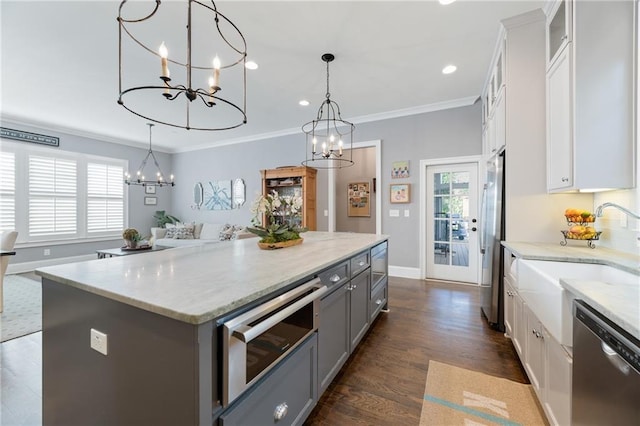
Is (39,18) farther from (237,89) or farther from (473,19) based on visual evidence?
(473,19)

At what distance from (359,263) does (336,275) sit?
48 centimetres

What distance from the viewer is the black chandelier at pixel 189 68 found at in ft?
→ 4.62

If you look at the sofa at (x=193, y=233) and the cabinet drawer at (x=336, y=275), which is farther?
the sofa at (x=193, y=233)

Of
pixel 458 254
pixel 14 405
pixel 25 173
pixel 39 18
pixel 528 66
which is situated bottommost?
pixel 14 405

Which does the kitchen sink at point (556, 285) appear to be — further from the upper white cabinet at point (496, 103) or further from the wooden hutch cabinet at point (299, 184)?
the wooden hutch cabinet at point (299, 184)

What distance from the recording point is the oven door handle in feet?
3.02

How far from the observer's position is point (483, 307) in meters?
2.96

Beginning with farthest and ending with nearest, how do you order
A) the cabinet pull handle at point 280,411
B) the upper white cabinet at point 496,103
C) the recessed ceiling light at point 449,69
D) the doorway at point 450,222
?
the doorway at point 450,222
the recessed ceiling light at point 449,69
the upper white cabinet at point 496,103
the cabinet pull handle at point 280,411

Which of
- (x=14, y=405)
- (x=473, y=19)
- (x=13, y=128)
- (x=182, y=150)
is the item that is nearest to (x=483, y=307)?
(x=473, y=19)

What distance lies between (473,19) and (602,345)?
2761 millimetres

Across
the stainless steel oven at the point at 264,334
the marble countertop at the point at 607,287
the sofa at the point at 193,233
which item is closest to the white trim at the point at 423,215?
the marble countertop at the point at 607,287

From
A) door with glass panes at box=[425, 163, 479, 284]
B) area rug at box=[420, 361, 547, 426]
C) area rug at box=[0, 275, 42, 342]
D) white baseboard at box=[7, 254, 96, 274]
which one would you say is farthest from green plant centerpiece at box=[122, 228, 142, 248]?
door with glass panes at box=[425, 163, 479, 284]

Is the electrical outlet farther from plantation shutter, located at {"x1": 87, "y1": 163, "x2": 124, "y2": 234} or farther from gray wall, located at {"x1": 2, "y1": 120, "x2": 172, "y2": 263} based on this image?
plantation shutter, located at {"x1": 87, "y1": 163, "x2": 124, "y2": 234}

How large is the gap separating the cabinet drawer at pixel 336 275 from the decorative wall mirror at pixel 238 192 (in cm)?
515
